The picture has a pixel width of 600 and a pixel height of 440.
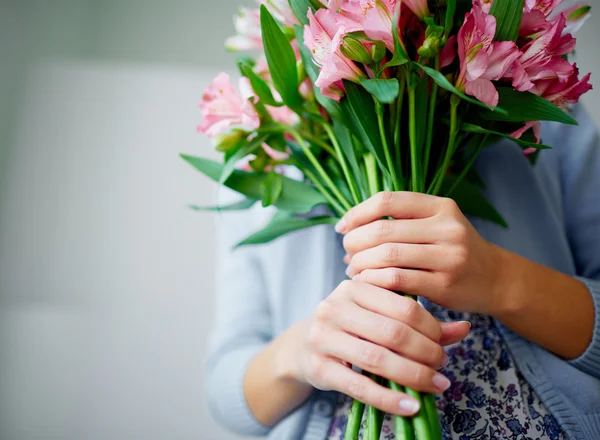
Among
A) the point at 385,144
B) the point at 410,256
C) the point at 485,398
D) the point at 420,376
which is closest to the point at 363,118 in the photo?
the point at 385,144

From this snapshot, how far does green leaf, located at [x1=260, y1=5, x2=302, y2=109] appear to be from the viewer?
1.55ft

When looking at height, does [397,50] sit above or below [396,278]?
above

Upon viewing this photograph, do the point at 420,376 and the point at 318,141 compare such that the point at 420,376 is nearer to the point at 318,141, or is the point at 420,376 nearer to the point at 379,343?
the point at 379,343

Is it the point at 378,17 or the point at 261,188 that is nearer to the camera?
the point at 378,17

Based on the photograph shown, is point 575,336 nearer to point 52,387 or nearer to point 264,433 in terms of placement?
point 264,433

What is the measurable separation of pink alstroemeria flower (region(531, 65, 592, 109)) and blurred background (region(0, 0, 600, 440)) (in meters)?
0.87

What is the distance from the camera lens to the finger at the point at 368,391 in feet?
1.33

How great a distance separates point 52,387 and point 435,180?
974 millimetres

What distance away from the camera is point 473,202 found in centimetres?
59

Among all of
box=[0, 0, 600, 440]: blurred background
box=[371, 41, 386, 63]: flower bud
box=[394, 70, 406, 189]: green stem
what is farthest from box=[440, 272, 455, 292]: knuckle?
box=[0, 0, 600, 440]: blurred background

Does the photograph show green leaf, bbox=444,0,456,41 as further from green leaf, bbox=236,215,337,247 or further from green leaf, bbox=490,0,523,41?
green leaf, bbox=236,215,337,247

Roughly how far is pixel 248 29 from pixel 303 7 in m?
0.13

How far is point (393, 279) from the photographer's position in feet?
1.43

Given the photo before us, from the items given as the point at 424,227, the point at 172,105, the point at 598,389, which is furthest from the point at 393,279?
the point at 172,105
